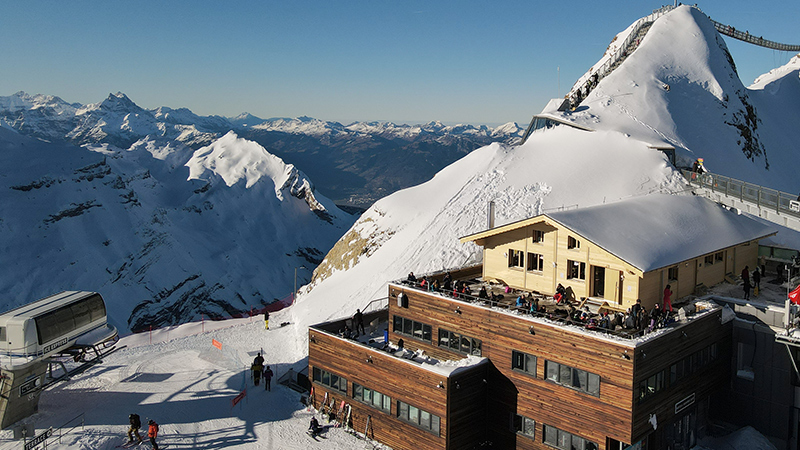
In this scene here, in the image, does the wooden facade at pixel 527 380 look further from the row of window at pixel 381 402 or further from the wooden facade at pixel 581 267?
the wooden facade at pixel 581 267

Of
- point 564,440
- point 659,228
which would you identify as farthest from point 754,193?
point 564,440

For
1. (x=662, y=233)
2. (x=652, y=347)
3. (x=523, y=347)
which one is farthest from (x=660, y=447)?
(x=662, y=233)

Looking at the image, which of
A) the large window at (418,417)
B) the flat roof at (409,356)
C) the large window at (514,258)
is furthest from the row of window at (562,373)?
the large window at (514,258)

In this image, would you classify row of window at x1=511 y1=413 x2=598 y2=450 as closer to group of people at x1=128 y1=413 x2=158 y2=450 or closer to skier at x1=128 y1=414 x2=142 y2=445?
group of people at x1=128 y1=413 x2=158 y2=450

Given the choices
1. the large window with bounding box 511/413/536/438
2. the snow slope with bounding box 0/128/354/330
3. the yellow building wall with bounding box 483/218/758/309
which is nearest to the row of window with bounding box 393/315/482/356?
the large window with bounding box 511/413/536/438

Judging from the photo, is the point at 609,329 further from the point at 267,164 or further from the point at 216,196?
the point at 267,164

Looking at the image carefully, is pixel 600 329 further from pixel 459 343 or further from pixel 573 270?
pixel 459 343
